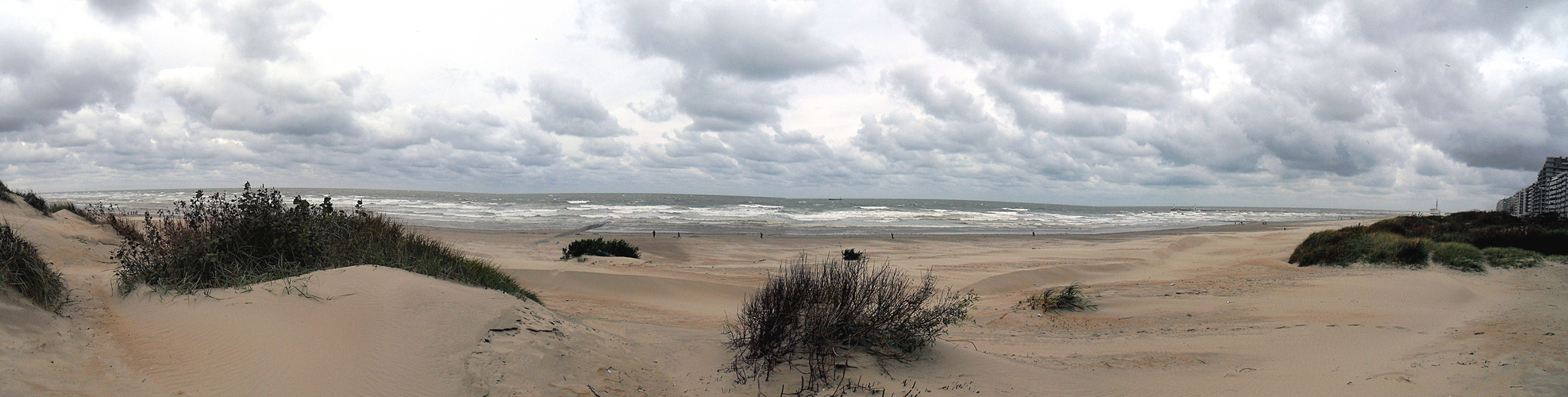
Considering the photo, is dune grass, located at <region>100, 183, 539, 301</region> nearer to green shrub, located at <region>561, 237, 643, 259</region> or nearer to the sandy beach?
the sandy beach

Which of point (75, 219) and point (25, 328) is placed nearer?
point (25, 328)

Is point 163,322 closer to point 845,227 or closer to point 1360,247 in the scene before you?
point 1360,247

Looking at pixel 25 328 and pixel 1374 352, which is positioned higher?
pixel 25 328

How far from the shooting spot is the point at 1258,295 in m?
10.0

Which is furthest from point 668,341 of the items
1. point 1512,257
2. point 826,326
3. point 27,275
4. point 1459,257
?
point 1512,257

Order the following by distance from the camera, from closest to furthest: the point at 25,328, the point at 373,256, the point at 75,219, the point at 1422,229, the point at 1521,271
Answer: the point at 25,328, the point at 373,256, the point at 1521,271, the point at 75,219, the point at 1422,229

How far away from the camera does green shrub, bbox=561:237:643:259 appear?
15.5 metres

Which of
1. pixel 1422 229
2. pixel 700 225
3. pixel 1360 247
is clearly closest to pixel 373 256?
pixel 1360 247

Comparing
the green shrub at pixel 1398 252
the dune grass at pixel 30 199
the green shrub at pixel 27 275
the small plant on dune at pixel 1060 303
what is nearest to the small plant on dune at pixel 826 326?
the small plant on dune at pixel 1060 303

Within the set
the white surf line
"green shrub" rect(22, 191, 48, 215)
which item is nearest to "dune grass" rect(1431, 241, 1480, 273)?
the white surf line

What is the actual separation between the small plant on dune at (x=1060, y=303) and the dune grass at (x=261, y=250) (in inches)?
271

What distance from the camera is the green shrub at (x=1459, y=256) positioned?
11734 millimetres

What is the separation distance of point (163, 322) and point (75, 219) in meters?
12.4

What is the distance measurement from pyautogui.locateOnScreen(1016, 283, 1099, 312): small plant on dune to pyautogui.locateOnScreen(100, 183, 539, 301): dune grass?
271 inches
